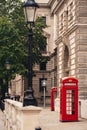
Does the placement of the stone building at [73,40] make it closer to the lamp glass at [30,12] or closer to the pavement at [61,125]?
the pavement at [61,125]

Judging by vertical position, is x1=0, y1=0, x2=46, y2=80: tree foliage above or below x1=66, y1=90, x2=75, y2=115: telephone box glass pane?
above

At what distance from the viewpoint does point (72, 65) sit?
33906 mm

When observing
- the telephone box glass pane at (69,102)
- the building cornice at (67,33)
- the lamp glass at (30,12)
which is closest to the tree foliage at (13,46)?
the building cornice at (67,33)

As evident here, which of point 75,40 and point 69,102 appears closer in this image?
point 69,102

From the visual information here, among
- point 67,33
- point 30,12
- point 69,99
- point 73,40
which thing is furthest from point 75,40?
point 30,12

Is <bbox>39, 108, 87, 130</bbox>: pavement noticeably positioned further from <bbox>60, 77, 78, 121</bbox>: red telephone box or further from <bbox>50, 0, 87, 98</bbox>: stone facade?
<bbox>50, 0, 87, 98</bbox>: stone facade

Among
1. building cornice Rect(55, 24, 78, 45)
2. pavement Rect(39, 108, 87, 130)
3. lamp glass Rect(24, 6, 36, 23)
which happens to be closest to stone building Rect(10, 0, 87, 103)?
building cornice Rect(55, 24, 78, 45)

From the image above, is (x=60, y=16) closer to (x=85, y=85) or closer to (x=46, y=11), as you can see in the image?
(x=85, y=85)

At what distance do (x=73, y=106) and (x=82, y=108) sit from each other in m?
2.68

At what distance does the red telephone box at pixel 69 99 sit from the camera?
86.0 feet

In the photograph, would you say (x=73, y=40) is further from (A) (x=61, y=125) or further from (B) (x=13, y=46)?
(B) (x=13, y=46)

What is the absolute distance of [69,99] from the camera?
26.5 m

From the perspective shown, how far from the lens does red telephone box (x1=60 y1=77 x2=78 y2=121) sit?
26.2 metres

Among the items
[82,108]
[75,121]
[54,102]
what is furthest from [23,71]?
[75,121]
